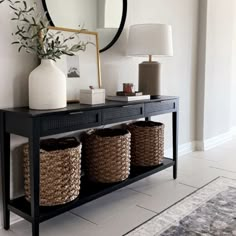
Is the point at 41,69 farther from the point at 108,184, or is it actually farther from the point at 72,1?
the point at 108,184

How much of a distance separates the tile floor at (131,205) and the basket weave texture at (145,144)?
23 centimetres

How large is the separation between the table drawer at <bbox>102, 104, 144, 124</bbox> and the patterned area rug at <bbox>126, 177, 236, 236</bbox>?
0.72 meters

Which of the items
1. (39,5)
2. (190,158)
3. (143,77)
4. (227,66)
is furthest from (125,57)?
(227,66)

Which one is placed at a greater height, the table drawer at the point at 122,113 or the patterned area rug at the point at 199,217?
the table drawer at the point at 122,113

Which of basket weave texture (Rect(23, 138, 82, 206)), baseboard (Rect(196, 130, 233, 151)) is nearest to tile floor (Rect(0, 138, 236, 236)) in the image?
basket weave texture (Rect(23, 138, 82, 206))

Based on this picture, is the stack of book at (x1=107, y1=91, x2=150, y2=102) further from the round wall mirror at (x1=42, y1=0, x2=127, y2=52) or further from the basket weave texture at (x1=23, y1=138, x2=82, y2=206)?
the basket weave texture at (x1=23, y1=138, x2=82, y2=206)

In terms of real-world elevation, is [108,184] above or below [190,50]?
below

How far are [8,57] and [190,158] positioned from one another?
238 cm

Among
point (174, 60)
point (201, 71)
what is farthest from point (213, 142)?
point (174, 60)

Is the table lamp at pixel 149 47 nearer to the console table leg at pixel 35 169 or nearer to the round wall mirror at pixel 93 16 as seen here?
the round wall mirror at pixel 93 16

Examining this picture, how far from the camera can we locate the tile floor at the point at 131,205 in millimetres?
1931

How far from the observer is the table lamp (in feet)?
8.17

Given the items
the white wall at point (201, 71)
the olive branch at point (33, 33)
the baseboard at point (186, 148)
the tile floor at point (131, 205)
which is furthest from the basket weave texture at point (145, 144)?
the white wall at point (201, 71)

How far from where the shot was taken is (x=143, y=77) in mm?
2668
